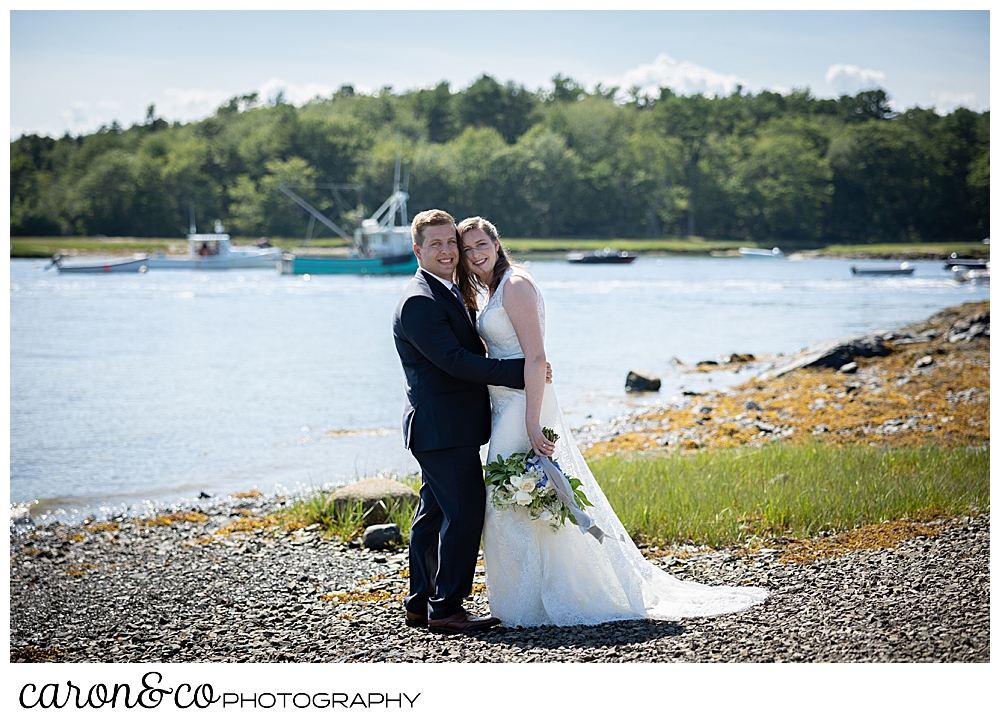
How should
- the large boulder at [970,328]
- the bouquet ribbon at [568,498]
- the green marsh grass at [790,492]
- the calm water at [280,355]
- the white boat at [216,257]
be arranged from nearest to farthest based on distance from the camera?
the bouquet ribbon at [568,498] → the green marsh grass at [790,492] → the calm water at [280,355] → the large boulder at [970,328] → the white boat at [216,257]

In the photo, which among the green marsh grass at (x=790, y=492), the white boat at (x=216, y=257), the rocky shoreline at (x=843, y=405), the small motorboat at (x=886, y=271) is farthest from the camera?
the white boat at (x=216, y=257)

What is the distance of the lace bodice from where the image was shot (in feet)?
13.2

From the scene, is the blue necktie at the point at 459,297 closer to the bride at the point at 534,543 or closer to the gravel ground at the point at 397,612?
the bride at the point at 534,543

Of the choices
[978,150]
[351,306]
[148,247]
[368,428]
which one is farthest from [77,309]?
[978,150]

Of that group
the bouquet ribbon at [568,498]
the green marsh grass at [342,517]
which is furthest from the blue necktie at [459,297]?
the green marsh grass at [342,517]

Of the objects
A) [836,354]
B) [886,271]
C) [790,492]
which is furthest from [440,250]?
[886,271]

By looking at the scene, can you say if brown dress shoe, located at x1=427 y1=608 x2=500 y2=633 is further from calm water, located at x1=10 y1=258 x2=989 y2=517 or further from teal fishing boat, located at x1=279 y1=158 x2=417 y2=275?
teal fishing boat, located at x1=279 y1=158 x2=417 y2=275

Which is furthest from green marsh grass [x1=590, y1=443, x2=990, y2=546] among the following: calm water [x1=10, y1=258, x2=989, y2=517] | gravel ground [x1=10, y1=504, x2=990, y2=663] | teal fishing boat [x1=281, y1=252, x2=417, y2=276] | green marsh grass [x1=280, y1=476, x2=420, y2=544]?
teal fishing boat [x1=281, y1=252, x2=417, y2=276]

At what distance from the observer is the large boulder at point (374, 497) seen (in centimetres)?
664

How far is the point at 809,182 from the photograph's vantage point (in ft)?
109

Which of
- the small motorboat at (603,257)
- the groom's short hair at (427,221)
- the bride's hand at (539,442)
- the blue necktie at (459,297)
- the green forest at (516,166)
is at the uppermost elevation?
the green forest at (516,166)

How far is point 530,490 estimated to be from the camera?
3945 millimetres

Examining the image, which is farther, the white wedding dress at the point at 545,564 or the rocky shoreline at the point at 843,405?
the rocky shoreline at the point at 843,405

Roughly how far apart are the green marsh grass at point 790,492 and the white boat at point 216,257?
159ft
